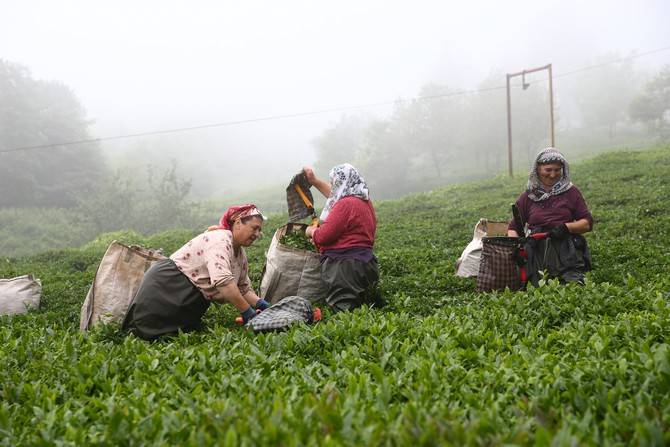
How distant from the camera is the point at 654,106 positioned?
4556 cm

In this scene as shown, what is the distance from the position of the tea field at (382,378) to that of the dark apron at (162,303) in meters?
0.27

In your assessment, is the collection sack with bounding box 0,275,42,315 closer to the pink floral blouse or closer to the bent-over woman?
the bent-over woman

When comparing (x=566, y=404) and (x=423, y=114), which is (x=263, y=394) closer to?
(x=566, y=404)

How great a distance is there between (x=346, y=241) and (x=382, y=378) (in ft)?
8.36

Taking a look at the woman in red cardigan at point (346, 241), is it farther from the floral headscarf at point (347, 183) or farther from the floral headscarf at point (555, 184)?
the floral headscarf at point (555, 184)

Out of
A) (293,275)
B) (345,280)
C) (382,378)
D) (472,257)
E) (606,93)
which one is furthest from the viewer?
(606,93)

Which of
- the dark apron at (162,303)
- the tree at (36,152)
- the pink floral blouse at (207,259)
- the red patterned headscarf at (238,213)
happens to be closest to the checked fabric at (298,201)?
the red patterned headscarf at (238,213)

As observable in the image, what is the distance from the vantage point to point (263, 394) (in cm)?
276

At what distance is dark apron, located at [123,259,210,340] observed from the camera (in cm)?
462

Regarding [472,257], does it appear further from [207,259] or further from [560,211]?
[207,259]

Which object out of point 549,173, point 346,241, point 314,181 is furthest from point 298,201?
point 549,173

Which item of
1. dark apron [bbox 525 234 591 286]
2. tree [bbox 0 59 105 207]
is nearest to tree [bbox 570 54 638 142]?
tree [bbox 0 59 105 207]

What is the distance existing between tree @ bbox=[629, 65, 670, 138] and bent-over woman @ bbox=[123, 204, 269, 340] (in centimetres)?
4945

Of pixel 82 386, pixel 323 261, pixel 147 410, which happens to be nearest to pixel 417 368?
pixel 147 410
